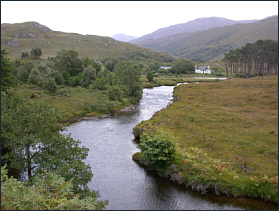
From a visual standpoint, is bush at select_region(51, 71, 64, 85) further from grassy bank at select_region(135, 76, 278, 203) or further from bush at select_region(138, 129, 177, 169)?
bush at select_region(138, 129, 177, 169)

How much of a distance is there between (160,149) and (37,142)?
41.6 feet

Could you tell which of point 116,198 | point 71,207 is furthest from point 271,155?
point 71,207

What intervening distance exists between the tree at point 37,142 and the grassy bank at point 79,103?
29.1 m

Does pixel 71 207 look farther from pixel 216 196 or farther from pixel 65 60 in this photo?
pixel 65 60

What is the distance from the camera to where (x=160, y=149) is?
24016 millimetres

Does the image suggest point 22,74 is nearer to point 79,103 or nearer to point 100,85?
point 100,85

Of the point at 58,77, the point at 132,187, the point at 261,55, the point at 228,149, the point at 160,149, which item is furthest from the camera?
the point at 261,55

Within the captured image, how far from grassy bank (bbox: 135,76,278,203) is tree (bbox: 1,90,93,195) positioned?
10634 millimetres

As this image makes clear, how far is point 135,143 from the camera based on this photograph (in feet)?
114

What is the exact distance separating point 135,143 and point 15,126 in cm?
1961

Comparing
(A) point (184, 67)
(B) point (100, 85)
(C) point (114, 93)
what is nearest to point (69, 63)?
(B) point (100, 85)

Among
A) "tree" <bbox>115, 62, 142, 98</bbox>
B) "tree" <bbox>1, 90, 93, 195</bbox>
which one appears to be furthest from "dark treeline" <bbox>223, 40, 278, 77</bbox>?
"tree" <bbox>1, 90, 93, 195</bbox>

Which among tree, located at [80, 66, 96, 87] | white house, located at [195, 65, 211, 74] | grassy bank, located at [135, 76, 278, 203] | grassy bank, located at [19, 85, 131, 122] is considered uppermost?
white house, located at [195, 65, 211, 74]

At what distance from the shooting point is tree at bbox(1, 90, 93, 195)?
17938 millimetres
